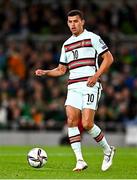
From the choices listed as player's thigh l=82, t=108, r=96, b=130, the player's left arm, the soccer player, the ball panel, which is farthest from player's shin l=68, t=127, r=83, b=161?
the player's left arm

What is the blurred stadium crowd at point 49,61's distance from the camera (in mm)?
24250

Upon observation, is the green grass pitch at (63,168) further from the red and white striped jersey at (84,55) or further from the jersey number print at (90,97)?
the red and white striped jersey at (84,55)

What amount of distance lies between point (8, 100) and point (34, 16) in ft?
15.2

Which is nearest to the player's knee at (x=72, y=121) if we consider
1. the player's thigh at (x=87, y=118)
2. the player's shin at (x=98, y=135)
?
the player's thigh at (x=87, y=118)

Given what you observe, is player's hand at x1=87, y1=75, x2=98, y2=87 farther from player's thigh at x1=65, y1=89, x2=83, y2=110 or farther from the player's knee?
the player's knee

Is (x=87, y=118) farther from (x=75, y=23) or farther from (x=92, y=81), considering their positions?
(x=75, y=23)

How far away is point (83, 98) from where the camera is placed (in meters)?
12.9

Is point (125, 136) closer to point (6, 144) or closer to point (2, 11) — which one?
point (6, 144)

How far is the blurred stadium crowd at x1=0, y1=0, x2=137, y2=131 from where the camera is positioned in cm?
2425

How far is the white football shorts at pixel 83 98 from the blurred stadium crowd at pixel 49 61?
11.1 meters

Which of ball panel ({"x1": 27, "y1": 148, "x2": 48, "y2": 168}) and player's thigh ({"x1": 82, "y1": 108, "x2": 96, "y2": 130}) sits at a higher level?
player's thigh ({"x1": 82, "y1": 108, "x2": 96, "y2": 130})

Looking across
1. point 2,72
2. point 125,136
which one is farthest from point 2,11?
point 125,136

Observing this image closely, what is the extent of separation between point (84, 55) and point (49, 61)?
1373 cm

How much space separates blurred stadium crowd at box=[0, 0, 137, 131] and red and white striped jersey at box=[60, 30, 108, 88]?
11.0 m
